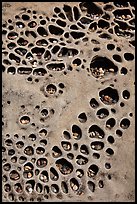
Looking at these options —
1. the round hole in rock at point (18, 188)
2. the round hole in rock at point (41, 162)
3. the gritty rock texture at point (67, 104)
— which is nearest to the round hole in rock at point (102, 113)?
the gritty rock texture at point (67, 104)

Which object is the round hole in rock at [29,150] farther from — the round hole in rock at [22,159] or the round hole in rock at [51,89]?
the round hole in rock at [51,89]

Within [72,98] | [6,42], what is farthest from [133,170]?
[6,42]

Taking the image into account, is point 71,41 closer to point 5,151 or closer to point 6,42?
point 6,42

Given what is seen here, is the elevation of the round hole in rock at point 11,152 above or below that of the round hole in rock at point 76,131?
below

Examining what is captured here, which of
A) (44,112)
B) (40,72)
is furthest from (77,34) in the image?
(44,112)

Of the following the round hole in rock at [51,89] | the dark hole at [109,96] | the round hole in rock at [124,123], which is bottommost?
the round hole in rock at [124,123]

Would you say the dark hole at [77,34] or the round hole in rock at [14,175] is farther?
the dark hole at [77,34]

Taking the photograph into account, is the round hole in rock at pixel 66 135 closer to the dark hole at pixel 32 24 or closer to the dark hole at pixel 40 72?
the dark hole at pixel 40 72

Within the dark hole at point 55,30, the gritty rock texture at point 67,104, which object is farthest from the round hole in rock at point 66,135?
the dark hole at point 55,30

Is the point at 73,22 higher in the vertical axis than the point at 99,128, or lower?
higher
